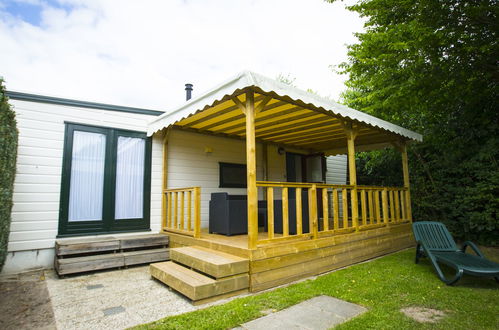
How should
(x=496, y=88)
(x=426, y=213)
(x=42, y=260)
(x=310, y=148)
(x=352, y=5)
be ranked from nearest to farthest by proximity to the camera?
(x=42, y=260)
(x=496, y=88)
(x=352, y=5)
(x=426, y=213)
(x=310, y=148)

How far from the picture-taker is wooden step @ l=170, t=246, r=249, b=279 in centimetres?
333

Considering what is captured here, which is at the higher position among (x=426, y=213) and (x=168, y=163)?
(x=168, y=163)

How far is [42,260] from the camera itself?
4707mm

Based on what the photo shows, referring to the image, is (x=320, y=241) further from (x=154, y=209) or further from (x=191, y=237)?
(x=154, y=209)

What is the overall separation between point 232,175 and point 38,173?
3.89m

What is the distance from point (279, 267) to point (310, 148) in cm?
580

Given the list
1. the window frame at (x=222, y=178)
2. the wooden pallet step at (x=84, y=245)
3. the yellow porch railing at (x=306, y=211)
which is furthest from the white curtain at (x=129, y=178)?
the yellow porch railing at (x=306, y=211)

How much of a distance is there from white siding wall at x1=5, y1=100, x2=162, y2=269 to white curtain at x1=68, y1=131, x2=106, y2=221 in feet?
0.74

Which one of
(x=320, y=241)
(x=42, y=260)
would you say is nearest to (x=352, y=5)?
(x=320, y=241)

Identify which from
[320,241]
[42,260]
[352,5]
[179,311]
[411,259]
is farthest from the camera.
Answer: [352,5]

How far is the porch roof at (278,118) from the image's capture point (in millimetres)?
3740

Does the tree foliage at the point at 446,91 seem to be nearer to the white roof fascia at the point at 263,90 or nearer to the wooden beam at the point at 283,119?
the white roof fascia at the point at 263,90

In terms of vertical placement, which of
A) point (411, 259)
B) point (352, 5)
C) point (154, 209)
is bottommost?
point (411, 259)

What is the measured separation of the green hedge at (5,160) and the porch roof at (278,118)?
2.20 m
